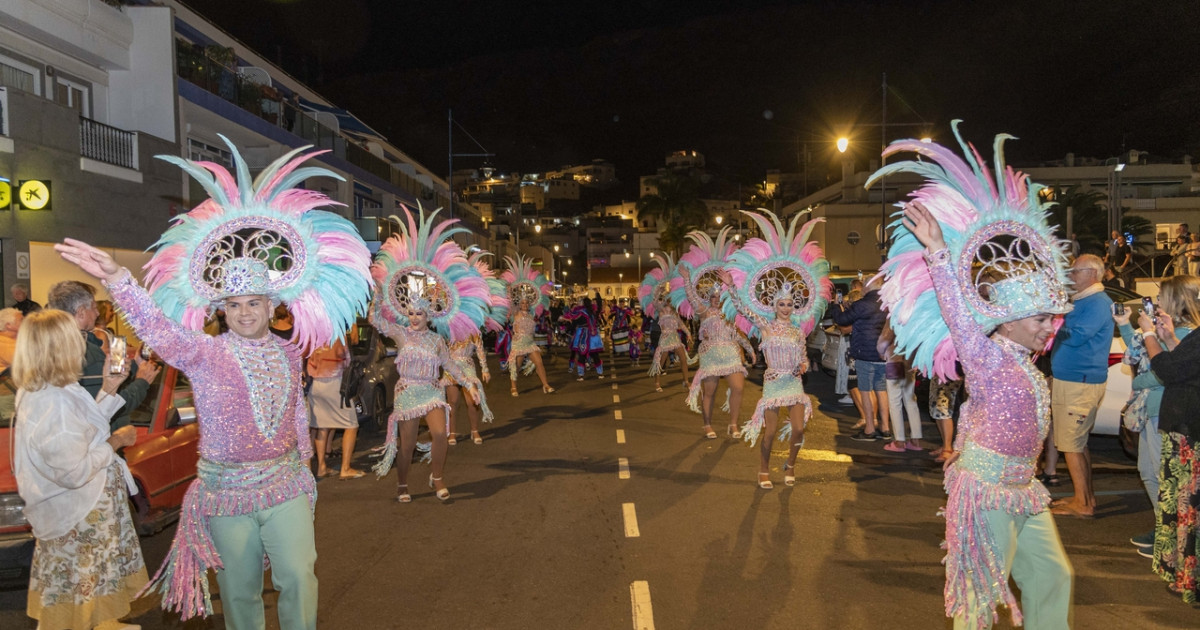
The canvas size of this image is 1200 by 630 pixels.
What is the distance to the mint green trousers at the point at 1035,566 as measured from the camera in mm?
3834

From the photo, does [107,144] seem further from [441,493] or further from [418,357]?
[441,493]

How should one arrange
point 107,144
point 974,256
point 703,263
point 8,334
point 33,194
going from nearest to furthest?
point 974,256 → point 8,334 → point 703,263 → point 33,194 → point 107,144

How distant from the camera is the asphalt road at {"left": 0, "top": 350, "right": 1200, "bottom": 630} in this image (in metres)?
5.21

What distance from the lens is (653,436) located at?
11.6m

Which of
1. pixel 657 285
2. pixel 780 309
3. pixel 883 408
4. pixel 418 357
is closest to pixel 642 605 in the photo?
pixel 418 357

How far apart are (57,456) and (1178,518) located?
6754 mm

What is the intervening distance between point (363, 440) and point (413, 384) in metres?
4.23

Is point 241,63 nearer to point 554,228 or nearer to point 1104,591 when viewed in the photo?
point 1104,591

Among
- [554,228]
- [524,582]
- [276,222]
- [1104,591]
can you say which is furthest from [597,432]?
[554,228]

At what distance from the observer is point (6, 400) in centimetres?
635

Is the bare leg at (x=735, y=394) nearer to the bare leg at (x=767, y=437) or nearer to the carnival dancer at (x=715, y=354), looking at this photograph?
the carnival dancer at (x=715, y=354)

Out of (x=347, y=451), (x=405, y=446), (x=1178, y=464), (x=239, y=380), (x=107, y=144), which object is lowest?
(x=347, y=451)

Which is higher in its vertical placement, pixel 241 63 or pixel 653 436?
pixel 241 63

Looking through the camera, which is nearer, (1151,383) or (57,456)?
(57,456)
